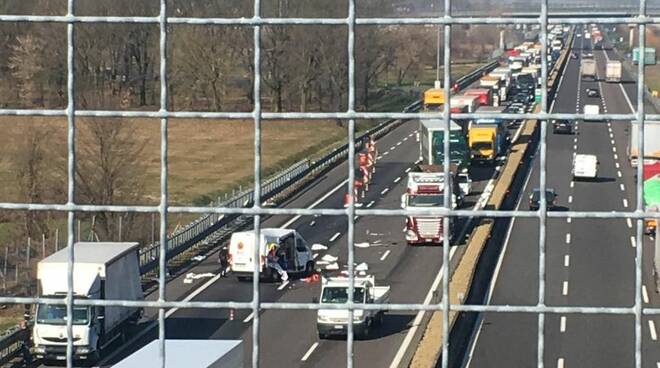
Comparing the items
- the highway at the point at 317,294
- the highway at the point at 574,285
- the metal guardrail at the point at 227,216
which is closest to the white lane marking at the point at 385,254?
the highway at the point at 317,294

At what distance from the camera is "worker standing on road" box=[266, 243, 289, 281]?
10.2 m

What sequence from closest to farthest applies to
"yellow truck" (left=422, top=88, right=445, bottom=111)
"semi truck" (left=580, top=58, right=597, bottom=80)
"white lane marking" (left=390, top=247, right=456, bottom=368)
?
"white lane marking" (left=390, top=247, right=456, bottom=368)
"yellow truck" (left=422, top=88, right=445, bottom=111)
"semi truck" (left=580, top=58, right=597, bottom=80)

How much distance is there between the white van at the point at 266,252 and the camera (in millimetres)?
9977

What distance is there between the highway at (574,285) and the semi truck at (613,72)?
14.3 m

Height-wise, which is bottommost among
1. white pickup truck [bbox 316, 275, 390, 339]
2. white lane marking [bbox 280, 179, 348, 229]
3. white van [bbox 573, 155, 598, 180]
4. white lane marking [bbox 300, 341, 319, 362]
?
white lane marking [bbox 300, 341, 319, 362]

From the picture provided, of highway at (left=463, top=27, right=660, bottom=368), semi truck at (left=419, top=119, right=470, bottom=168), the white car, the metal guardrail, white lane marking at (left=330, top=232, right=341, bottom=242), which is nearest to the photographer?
highway at (left=463, top=27, right=660, bottom=368)

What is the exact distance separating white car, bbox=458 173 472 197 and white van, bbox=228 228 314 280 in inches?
129

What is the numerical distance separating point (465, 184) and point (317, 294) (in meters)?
4.77

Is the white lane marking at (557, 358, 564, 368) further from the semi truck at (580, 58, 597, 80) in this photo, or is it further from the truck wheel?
the semi truck at (580, 58, 597, 80)

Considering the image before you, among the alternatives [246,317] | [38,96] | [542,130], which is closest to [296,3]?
[246,317]

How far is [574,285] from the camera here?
9984 millimetres

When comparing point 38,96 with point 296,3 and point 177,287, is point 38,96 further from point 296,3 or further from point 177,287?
point 296,3

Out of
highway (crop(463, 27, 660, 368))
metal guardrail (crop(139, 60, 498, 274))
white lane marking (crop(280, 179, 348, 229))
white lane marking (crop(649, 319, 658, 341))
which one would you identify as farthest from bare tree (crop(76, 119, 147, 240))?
white lane marking (crop(649, 319, 658, 341))

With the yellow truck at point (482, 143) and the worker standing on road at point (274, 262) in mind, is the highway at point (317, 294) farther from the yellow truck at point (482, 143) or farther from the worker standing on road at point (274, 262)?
the yellow truck at point (482, 143)
